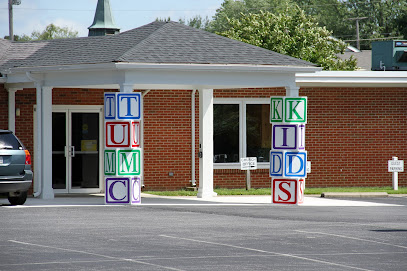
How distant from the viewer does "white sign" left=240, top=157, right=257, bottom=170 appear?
23188 mm

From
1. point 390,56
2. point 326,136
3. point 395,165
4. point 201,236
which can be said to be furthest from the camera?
point 390,56

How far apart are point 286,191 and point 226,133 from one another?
5.12m

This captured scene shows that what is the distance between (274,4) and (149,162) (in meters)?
65.6

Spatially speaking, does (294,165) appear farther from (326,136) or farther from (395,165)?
(395,165)

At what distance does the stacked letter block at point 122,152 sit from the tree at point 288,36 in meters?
25.2

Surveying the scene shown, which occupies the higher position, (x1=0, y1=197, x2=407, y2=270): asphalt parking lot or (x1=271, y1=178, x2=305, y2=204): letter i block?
(x1=271, y1=178, x2=305, y2=204): letter i block

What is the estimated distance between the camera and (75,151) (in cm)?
2270

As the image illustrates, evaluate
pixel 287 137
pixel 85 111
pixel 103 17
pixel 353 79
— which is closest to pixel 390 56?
pixel 353 79

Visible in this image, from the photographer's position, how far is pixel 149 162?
23.3 m

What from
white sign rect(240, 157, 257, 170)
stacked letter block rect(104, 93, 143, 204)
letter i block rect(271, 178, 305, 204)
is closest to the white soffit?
white sign rect(240, 157, 257, 170)

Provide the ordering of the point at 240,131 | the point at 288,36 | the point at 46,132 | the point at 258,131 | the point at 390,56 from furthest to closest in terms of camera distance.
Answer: the point at 288,36
the point at 390,56
the point at 258,131
the point at 240,131
the point at 46,132

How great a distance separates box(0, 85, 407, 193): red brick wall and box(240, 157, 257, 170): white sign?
0.83 metres

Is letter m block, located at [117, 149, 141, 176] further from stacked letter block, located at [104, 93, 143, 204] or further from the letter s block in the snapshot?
the letter s block

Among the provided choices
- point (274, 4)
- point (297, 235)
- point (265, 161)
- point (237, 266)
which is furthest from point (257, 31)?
point (274, 4)
